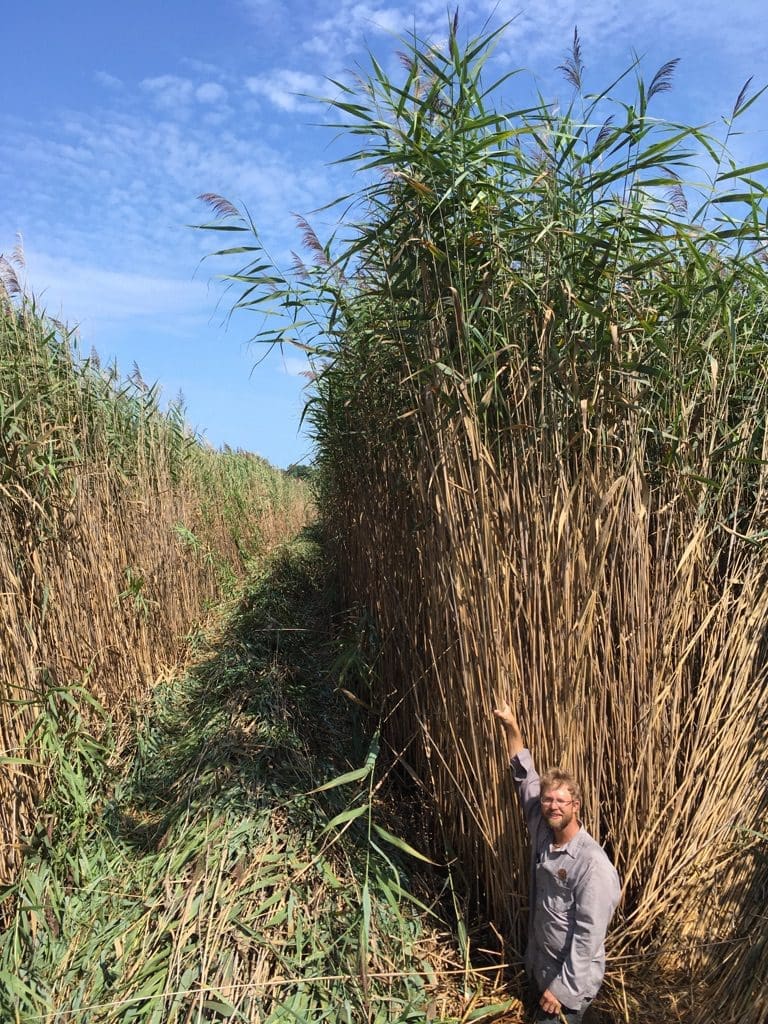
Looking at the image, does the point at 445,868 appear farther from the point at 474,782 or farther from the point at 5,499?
the point at 5,499

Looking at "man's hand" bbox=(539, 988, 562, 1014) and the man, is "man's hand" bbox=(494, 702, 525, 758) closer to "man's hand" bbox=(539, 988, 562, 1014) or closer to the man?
the man

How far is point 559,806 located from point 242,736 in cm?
183

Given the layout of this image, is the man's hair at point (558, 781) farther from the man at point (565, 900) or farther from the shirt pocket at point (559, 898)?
the shirt pocket at point (559, 898)

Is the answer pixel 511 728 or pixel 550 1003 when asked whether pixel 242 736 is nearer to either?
pixel 511 728

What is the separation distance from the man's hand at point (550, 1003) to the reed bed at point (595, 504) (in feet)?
0.79

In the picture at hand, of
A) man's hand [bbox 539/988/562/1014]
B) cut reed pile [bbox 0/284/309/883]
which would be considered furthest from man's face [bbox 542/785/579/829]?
cut reed pile [bbox 0/284/309/883]

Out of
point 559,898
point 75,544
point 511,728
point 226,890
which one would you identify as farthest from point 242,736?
point 559,898

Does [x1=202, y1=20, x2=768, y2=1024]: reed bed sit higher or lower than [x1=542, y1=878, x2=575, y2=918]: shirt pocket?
higher

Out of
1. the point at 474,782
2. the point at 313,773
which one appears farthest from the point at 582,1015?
the point at 313,773

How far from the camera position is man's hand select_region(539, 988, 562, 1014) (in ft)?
6.52

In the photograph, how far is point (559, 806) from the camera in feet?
6.43

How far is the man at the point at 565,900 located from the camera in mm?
1959

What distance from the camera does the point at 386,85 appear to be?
2344mm

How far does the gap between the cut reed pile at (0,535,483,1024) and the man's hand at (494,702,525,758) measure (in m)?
0.52
